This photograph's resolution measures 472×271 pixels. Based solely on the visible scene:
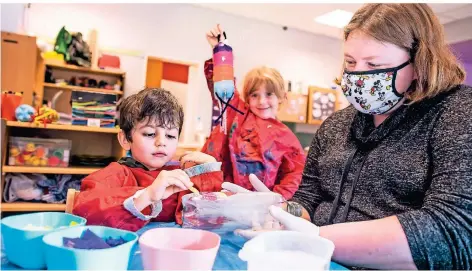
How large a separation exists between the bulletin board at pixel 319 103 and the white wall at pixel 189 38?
11.4 inches

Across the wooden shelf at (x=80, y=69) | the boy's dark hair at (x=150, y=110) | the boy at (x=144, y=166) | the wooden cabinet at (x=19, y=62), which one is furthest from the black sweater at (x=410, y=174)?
the wooden shelf at (x=80, y=69)

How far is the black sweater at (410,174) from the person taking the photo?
0.70 meters

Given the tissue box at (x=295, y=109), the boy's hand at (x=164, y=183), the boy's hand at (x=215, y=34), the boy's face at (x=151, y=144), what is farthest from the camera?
the tissue box at (x=295, y=109)

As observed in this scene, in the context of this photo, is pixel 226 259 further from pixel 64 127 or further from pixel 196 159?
pixel 64 127

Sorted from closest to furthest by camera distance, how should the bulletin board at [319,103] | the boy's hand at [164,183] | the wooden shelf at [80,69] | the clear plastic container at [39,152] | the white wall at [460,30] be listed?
1. the boy's hand at [164,183]
2. the clear plastic container at [39,152]
3. the wooden shelf at [80,69]
4. the white wall at [460,30]
5. the bulletin board at [319,103]

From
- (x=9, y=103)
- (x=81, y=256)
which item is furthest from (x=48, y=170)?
(x=81, y=256)

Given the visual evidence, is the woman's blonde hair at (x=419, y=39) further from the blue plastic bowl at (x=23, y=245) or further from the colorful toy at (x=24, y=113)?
the colorful toy at (x=24, y=113)

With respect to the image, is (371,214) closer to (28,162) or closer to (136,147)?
(136,147)

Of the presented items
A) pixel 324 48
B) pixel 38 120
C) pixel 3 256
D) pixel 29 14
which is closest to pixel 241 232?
pixel 3 256

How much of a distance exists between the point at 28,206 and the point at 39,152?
1.34 ft

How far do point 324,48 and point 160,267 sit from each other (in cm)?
523

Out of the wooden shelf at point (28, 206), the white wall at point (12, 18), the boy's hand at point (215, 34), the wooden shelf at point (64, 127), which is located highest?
the white wall at point (12, 18)

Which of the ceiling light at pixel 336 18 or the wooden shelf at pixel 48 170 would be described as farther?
the ceiling light at pixel 336 18

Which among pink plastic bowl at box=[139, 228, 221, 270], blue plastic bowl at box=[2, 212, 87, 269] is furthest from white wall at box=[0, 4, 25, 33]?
pink plastic bowl at box=[139, 228, 221, 270]
